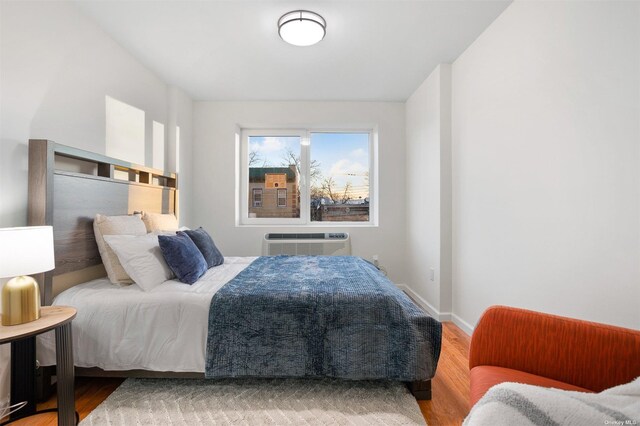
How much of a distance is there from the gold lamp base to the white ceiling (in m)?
1.90

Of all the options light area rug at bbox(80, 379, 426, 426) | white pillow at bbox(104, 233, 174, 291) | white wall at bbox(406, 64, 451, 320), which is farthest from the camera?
white wall at bbox(406, 64, 451, 320)

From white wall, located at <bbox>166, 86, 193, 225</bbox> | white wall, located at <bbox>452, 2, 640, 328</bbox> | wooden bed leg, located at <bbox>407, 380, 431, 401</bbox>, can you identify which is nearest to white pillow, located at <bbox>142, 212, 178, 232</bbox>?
white wall, located at <bbox>166, 86, 193, 225</bbox>

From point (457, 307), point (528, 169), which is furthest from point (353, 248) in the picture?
point (528, 169)

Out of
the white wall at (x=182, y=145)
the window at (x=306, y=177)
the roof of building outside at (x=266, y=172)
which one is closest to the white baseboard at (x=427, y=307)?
the window at (x=306, y=177)

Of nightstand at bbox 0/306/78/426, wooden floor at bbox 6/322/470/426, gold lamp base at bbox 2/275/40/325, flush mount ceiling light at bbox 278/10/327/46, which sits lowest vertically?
wooden floor at bbox 6/322/470/426

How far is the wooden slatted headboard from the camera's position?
1.64 meters

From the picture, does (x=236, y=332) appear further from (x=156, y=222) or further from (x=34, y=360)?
(x=156, y=222)

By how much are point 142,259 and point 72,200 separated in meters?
0.59

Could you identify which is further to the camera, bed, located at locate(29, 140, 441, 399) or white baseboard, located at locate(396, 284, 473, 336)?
white baseboard, located at locate(396, 284, 473, 336)

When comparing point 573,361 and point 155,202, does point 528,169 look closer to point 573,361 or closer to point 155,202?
point 573,361

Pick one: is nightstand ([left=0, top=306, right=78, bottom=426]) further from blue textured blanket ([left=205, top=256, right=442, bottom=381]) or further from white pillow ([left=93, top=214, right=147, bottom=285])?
blue textured blanket ([left=205, top=256, right=442, bottom=381])

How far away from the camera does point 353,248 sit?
3.82m

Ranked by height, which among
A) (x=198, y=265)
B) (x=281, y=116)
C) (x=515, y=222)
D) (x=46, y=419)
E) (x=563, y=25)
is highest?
(x=281, y=116)

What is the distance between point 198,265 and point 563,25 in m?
2.69
